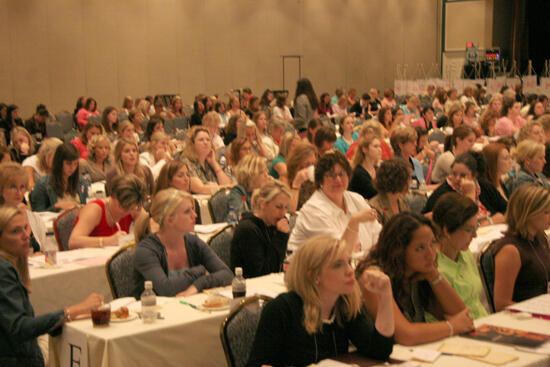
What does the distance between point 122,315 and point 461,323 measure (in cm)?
175

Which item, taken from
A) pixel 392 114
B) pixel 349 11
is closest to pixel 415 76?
pixel 349 11

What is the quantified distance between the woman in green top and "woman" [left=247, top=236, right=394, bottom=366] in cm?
87

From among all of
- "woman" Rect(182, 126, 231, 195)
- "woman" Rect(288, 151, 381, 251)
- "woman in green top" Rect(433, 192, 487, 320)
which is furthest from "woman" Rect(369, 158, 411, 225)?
"woman" Rect(182, 126, 231, 195)

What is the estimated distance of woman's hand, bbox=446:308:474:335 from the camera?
3.52 metres

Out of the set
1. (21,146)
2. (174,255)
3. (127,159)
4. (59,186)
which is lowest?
(174,255)

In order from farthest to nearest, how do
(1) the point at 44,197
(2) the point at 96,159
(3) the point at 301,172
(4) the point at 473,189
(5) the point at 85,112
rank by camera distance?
(5) the point at 85,112
(2) the point at 96,159
(1) the point at 44,197
(3) the point at 301,172
(4) the point at 473,189

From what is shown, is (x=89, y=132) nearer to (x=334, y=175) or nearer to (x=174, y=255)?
(x=334, y=175)

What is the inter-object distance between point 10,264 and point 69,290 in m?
1.60

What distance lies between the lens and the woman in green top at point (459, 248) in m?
3.96

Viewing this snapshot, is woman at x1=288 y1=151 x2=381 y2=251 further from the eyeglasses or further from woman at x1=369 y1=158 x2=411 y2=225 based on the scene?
woman at x1=369 y1=158 x2=411 y2=225

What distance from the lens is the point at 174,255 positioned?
4473 millimetres

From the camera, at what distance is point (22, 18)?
18875 mm

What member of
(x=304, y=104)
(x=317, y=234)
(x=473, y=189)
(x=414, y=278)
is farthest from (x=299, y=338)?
(x=304, y=104)

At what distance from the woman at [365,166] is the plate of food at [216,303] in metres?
3.27
